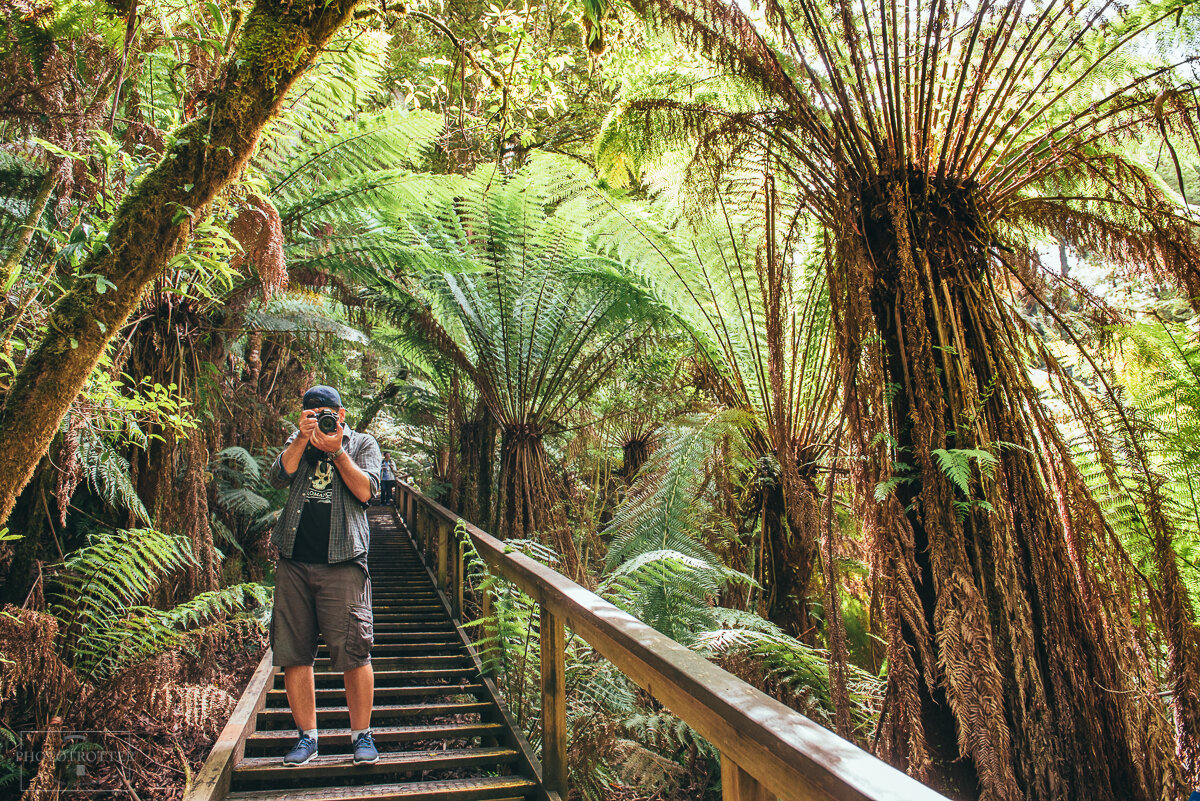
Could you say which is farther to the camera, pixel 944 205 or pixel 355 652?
pixel 355 652

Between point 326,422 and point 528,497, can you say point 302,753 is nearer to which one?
point 326,422

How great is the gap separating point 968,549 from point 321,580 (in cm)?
205

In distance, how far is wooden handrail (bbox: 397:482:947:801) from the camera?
2.60 feet

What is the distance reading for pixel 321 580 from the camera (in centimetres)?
221

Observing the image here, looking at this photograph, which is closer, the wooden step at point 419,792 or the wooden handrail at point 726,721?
the wooden handrail at point 726,721

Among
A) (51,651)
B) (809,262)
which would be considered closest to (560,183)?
(809,262)

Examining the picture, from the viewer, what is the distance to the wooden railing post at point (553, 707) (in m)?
1.98

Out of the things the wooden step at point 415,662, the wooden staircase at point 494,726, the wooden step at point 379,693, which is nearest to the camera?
the wooden staircase at point 494,726

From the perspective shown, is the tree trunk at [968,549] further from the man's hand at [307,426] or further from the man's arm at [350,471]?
the man's hand at [307,426]

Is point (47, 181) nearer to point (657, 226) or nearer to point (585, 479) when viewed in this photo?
point (657, 226)

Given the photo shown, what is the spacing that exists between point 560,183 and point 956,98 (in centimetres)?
273

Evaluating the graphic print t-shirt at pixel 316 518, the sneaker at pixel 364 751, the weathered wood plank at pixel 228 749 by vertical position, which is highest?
the graphic print t-shirt at pixel 316 518

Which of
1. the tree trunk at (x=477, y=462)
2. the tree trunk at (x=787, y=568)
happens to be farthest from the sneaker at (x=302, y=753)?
the tree trunk at (x=477, y=462)

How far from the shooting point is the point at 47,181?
220cm
